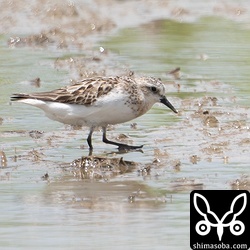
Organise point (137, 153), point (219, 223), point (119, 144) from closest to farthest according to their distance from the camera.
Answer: point (219, 223), point (137, 153), point (119, 144)

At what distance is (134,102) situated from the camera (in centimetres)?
1288

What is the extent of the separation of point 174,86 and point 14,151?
4.32 meters

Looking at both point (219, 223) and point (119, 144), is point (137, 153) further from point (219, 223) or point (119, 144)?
point (219, 223)

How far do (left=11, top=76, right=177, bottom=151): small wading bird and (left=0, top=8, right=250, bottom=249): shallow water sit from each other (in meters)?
0.34

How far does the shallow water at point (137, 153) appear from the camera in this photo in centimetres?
945

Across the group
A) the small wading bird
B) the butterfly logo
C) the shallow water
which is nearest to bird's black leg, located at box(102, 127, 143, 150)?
the small wading bird

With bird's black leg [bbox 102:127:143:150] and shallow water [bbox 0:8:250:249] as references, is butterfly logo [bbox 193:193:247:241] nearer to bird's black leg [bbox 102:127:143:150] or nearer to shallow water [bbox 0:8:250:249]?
shallow water [bbox 0:8:250:249]

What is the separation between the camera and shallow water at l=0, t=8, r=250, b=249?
9.45 m

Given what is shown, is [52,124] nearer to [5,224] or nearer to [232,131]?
[232,131]

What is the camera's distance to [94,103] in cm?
1272

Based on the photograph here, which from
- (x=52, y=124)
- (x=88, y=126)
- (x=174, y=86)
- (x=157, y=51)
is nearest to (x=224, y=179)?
(x=88, y=126)

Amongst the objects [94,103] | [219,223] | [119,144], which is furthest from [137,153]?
[219,223]

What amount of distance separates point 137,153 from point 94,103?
71 centimetres

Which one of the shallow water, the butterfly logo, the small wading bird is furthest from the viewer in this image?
the small wading bird
